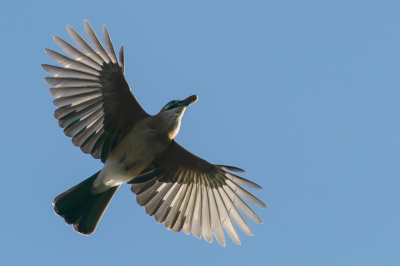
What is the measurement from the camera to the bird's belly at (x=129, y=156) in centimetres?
863

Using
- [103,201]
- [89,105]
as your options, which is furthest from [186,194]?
[89,105]

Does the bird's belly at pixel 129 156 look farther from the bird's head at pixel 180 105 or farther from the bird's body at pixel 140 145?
the bird's head at pixel 180 105

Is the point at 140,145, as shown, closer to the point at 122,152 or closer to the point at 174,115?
the point at 122,152

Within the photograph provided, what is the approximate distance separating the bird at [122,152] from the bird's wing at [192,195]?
0.02 metres

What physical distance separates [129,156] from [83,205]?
111 centimetres

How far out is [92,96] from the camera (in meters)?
8.75

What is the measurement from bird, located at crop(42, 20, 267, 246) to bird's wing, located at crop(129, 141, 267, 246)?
16mm

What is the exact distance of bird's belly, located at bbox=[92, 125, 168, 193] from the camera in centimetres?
863

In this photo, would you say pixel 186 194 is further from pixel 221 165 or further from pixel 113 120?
pixel 113 120

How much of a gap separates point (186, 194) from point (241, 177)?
1055mm

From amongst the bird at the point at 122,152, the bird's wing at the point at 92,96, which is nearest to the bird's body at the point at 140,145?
the bird at the point at 122,152

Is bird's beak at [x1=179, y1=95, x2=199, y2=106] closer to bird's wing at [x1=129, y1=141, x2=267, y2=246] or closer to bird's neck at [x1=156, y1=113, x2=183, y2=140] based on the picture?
bird's neck at [x1=156, y1=113, x2=183, y2=140]

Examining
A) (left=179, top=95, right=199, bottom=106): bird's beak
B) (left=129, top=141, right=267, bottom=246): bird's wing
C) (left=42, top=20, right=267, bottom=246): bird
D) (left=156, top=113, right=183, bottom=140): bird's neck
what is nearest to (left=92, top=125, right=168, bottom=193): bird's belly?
(left=42, top=20, right=267, bottom=246): bird

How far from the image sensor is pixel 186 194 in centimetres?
958
